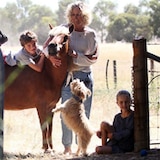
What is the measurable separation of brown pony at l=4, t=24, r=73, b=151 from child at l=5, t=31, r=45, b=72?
0.09 metres

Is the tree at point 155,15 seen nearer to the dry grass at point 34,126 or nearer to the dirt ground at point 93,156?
the dry grass at point 34,126

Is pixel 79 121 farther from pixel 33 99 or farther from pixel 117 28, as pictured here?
pixel 117 28

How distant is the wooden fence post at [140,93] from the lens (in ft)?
15.5

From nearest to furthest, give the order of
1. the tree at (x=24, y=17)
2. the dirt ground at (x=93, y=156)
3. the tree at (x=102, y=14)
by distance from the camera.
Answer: the dirt ground at (x=93, y=156), the tree at (x=24, y=17), the tree at (x=102, y=14)

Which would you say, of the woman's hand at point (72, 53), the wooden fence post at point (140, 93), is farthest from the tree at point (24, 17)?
the wooden fence post at point (140, 93)

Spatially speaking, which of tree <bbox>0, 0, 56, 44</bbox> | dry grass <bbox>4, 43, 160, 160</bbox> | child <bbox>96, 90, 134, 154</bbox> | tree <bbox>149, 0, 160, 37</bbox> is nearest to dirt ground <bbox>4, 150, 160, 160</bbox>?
dry grass <bbox>4, 43, 160, 160</bbox>

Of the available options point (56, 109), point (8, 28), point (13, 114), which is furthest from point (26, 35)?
point (8, 28)

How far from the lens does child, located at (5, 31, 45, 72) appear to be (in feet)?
17.0

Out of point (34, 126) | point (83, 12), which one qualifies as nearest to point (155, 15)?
point (34, 126)

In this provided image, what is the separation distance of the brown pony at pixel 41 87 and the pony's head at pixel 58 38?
325 millimetres

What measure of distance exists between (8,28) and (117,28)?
8500mm

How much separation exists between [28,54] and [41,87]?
1.34ft

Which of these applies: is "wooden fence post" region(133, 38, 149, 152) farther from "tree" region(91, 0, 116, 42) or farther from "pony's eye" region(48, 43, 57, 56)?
"tree" region(91, 0, 116, 42)

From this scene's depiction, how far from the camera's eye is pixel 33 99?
5.45 metres
